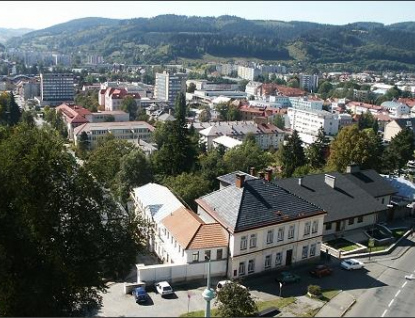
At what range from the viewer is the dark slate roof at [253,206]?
99.1 feet

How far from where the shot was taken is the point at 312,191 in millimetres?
39188

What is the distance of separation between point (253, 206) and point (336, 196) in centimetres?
1152

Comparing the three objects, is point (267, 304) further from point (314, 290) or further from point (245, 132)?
point (245, 132)

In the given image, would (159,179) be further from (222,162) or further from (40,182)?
(40,182)

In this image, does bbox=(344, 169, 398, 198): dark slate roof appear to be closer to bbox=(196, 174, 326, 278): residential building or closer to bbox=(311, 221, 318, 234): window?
bbox=(311, 221, 318, 234): window

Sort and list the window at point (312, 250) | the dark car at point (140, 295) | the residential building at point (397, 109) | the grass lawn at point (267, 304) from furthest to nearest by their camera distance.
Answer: the residential building at point (397, 109) < the window at point (312, 250) < the dark car at point (140, 295) < the grass lawn at point (267, 304)

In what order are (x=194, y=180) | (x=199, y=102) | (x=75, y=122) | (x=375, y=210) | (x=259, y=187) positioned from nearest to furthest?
(x=259, y=187), (x=375, y=210), (x=194, y=180), (x=75, y=122), (x=199, y=102)

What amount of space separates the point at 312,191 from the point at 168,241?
13320mm

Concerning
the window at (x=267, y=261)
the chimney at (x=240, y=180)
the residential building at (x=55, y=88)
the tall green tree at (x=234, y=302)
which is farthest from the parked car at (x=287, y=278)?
the residential building at (x=55, y=88)

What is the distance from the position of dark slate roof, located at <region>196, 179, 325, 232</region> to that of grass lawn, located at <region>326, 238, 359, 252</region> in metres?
4.45

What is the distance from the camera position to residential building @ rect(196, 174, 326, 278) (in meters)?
30.0

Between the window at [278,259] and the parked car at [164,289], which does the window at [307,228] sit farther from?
the parked car at [164,289]

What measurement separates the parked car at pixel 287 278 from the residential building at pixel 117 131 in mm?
58164

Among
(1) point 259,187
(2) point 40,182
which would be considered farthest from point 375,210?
(2) point 40,182
